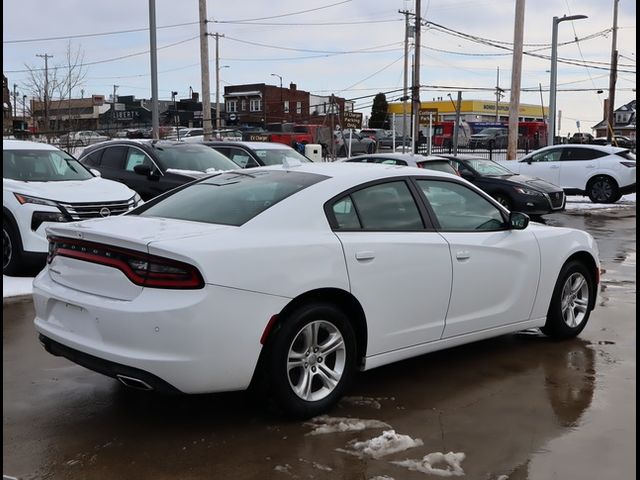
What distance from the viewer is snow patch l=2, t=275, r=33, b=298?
7598 mm

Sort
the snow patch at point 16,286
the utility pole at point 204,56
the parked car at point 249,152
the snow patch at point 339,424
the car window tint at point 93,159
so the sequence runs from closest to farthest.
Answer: the snow patch at point 339,424 → the snow patch at point 16,286 → the car window tint at point 93,159 → the parked car at point 249,152 → the utility pole at point 204,56

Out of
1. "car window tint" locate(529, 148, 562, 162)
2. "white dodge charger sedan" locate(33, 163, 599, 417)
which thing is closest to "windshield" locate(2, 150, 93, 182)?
"white dodge charger sedan" locate(33, 163, 599, 417)

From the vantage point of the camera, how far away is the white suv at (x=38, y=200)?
27.2 feet

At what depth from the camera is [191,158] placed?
1240 cm

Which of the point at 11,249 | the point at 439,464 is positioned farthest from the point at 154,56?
the point at 439,464

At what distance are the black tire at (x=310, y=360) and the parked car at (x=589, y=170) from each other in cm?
1717

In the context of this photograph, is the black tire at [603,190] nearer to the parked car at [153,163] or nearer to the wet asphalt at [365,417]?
the parked car at [153,163]

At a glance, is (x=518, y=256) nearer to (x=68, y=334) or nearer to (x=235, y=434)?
(x=235, y=434)

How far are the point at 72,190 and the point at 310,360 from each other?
19.3 ft

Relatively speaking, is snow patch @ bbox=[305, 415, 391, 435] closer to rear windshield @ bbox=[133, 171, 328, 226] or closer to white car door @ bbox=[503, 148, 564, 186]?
rear windshield @ bbox=[133, 171, 328, 226]

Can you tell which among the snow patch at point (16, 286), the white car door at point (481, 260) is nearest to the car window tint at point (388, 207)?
the white car door at point (481, 260)

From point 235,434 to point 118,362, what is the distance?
0.79m

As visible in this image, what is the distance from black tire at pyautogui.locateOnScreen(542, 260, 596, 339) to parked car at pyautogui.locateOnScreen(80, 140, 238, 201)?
720 cm

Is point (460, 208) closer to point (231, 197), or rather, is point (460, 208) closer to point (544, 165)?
point (231, 197)
